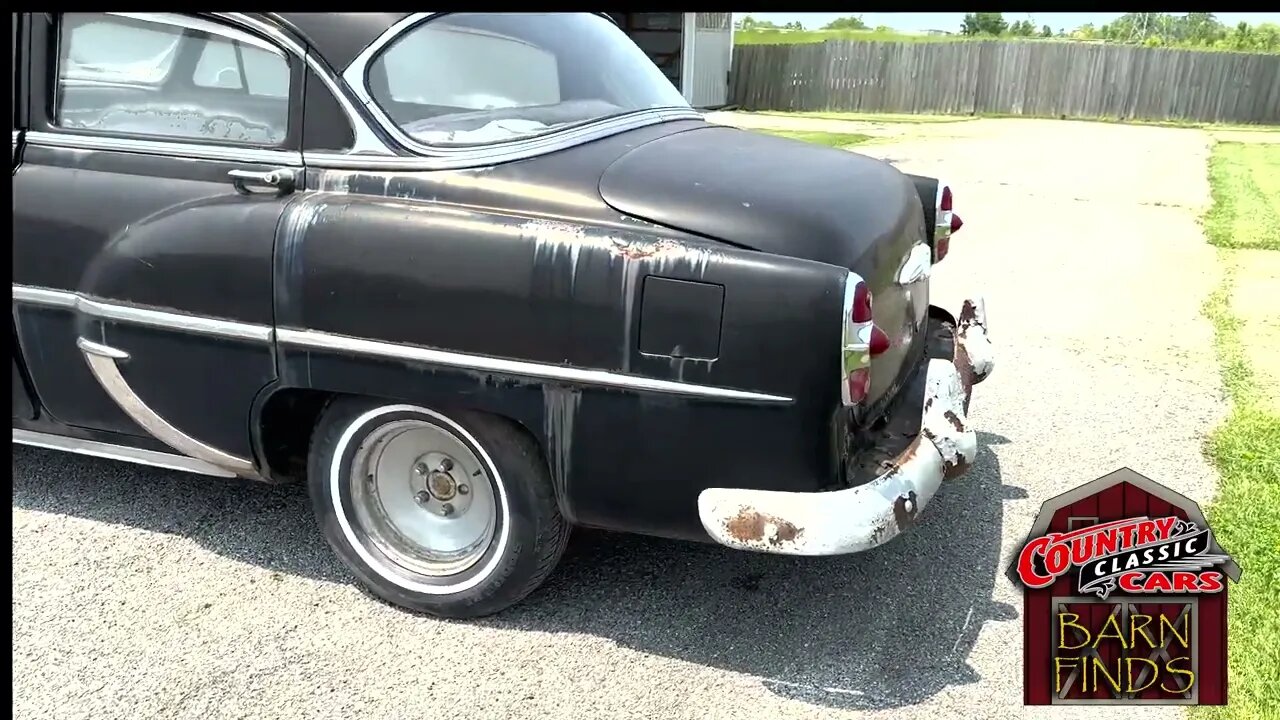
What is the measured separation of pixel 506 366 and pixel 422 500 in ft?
2.18

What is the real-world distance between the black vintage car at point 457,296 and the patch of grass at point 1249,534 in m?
0.93

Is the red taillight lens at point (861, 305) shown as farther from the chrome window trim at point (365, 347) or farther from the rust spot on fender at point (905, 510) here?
the rust spot on fender at point (905, 510)

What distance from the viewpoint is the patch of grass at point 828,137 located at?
1595 cm

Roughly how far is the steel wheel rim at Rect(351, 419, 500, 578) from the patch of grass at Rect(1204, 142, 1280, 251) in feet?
16.0

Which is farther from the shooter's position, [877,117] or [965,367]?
[877,117]

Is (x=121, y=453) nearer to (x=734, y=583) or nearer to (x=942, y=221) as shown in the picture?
(x=734, y=583)

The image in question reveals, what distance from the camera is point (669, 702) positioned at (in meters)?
2.79

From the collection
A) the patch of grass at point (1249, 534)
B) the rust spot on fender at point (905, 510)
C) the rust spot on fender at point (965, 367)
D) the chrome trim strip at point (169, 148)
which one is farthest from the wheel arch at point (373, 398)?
the patch of grass at point (1249, 534)

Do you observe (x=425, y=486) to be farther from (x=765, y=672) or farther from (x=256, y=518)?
(x=765, y=672)

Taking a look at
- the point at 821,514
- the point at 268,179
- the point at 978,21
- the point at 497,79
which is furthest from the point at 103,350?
the point at 978,21

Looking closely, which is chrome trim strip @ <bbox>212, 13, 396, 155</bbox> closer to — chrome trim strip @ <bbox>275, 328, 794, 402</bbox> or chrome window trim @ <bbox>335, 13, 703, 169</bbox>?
chrome window trim @ <bbox>335, 13, 703, 169</bbox>

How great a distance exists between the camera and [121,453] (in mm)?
3443

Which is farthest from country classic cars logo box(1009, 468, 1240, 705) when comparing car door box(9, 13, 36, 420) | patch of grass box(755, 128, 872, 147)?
patch of grass box(755, 128, 872, 147)
